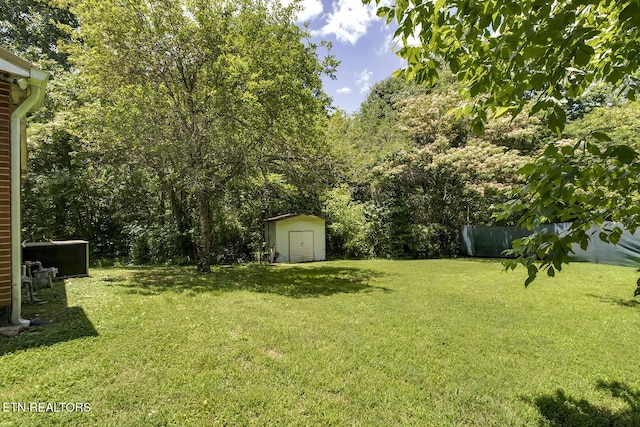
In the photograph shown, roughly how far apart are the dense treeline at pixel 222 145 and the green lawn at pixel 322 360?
94.9 inches

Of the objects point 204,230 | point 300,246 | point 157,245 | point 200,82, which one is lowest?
point 300,246

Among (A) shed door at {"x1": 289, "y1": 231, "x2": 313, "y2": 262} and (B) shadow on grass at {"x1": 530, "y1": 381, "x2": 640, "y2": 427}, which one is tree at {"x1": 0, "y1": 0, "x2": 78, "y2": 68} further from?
(B) shadow on grass at {"x1": 530, "y1": 381, "x2": 640, "y2": 427}

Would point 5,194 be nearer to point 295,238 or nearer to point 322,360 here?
point 322,360

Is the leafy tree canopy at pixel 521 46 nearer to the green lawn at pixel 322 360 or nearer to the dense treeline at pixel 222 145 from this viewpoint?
the dense treeline at pixel 222 145

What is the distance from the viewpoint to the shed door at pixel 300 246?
14.5 metres

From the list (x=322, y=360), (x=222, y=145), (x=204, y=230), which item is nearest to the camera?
(x=322, y=360)

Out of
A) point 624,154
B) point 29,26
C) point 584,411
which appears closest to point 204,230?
point 584,411

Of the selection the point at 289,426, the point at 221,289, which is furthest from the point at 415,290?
the point at 289,426

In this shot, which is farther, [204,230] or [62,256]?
[204,230]

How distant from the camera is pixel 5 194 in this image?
417 centimetres

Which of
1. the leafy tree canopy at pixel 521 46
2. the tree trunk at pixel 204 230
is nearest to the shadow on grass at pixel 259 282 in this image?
the tree trunk at pixel 204 230

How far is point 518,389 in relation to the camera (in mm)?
3227

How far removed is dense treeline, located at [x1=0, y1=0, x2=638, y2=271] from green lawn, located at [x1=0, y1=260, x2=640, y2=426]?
2.41 meters

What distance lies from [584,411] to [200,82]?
949cm
